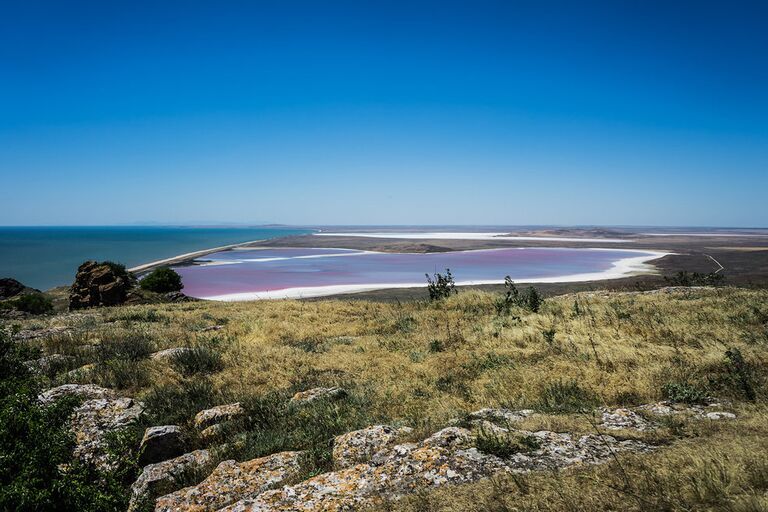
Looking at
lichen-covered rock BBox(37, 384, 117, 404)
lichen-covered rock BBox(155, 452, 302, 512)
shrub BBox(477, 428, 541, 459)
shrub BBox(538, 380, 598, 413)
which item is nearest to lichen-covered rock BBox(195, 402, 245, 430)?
lichen-covered rock BBox(155, 452, 302, 512)

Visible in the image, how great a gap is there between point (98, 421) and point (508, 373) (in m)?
7.10

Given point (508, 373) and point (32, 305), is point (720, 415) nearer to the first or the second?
point (508, 373)

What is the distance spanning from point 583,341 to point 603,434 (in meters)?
5.62

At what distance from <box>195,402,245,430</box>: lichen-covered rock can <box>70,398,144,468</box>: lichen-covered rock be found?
0.93 metres

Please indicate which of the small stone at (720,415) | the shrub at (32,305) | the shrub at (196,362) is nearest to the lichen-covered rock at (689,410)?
the small stone at (720,415)

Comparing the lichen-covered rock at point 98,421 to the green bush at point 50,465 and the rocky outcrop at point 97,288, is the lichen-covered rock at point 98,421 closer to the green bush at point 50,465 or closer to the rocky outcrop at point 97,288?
the green bush at point 50,465

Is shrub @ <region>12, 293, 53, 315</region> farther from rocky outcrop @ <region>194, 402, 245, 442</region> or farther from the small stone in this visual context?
the small stone

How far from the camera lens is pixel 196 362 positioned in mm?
9414

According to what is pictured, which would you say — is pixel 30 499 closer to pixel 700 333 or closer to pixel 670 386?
pixel 670 386

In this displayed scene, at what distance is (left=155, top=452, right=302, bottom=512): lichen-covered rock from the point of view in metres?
4.29

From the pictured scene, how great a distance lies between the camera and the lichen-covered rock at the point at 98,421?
5.56 meters

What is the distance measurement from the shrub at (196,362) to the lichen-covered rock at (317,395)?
3005 millimetres

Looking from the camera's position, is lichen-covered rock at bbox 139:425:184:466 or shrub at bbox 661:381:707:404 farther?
shrub at bbox 661:381:707:404

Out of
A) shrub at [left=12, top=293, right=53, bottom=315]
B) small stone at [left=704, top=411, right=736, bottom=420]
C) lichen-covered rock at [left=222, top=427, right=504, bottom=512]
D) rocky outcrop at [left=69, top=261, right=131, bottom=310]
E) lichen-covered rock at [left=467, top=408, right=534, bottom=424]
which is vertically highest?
small stone at [left=704, top=411, right=736, bottom=420]
